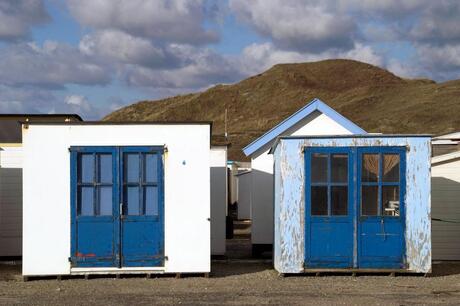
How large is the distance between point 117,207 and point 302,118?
239 inches

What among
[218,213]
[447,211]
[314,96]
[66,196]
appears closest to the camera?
[66,196]

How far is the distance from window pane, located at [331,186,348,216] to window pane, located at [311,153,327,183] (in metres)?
0.27

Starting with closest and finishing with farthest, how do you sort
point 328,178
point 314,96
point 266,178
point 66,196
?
point 66,196 < point 328,178 < point 266,178 < point 314,96

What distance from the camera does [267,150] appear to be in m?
17.5

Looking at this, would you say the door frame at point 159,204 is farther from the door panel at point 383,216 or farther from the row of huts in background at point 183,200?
the door panel at point 383,216

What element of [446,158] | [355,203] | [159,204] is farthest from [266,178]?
[159,204]

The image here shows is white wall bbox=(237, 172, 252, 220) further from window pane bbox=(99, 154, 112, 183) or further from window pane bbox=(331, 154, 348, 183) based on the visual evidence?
window pane bbox=(99, 154, 112, 183)

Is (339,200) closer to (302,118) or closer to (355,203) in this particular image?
(355,203)

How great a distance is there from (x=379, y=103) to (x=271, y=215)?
72885 mm

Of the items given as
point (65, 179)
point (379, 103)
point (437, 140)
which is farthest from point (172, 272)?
point (379, 103)

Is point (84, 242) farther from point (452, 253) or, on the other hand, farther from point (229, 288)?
point (452, 253)

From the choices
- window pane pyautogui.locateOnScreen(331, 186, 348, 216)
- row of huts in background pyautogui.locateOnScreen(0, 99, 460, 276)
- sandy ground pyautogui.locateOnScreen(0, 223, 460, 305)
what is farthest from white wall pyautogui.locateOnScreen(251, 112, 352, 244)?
window pane pyautogui.locateOnScreen(331, 186, 348, 216)

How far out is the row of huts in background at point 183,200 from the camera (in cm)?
1286

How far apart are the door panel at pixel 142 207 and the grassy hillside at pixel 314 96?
52.5 metres
